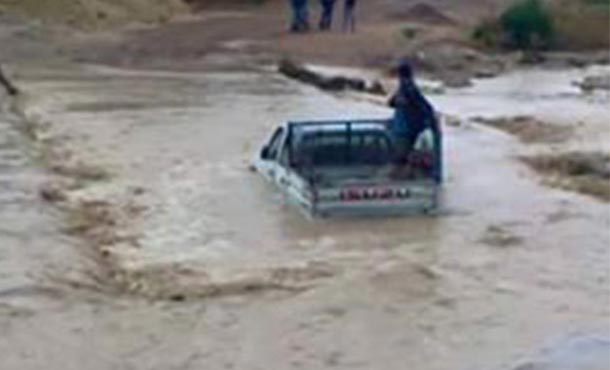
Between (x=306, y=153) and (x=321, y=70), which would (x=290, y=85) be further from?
(x=306, y=153)

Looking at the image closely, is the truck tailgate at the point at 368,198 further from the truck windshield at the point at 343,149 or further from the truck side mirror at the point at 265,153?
the truck side mirror at the point at 265,153

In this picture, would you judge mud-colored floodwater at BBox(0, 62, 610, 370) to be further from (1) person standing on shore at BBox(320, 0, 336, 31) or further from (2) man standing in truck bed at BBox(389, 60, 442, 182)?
(1) person standing on shore at BBox(320, 0, 336, 31)

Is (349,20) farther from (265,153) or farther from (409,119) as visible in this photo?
(409,119)

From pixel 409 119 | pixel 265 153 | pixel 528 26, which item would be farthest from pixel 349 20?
pixel 409 119

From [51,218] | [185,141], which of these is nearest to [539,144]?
[185,141]

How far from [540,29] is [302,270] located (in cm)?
3407

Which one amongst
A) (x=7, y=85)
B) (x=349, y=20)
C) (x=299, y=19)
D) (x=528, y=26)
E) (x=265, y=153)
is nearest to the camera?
(x=265, y=153)

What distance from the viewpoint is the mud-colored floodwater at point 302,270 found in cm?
1457

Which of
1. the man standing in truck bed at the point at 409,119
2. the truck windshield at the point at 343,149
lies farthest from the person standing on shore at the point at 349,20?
the man standing in truck bed at the point at 409,119

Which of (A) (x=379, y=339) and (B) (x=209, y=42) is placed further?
(B) (x=209, y=42)

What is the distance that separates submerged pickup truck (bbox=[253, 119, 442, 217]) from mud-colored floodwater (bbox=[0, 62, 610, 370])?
0.79 feet

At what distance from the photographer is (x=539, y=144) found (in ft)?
93.8

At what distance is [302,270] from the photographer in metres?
17.8

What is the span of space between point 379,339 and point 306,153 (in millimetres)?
6280
